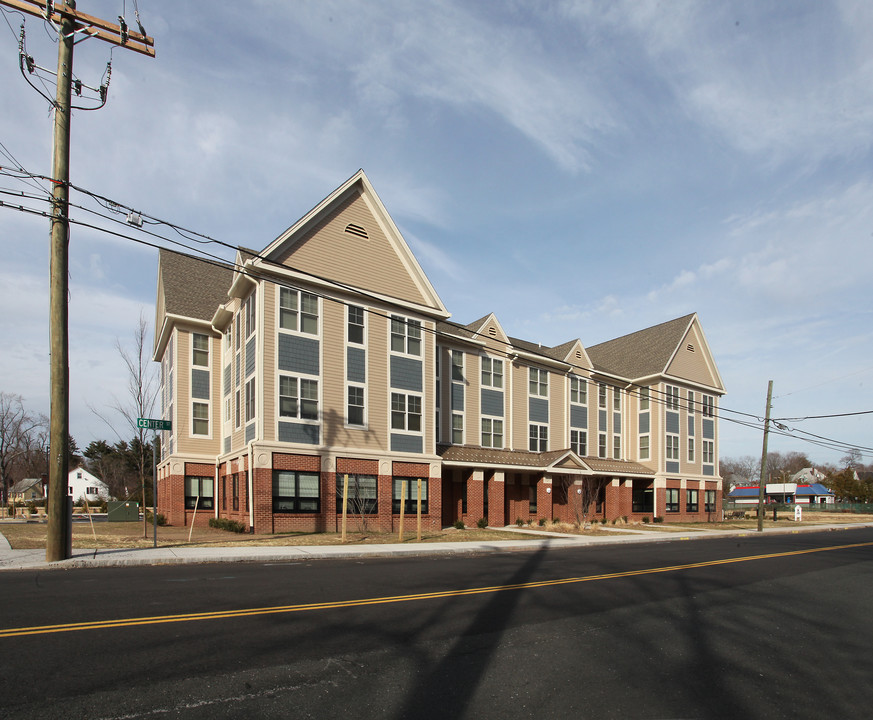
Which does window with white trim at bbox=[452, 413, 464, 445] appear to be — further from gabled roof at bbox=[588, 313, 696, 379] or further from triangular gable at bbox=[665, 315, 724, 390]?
triangular gable at bbox=[665, 315, 724, 390]

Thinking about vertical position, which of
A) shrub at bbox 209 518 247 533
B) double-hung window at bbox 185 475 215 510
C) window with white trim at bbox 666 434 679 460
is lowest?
shrub at bbox 209 518 247 533

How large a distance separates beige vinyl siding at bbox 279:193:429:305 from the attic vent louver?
12cm

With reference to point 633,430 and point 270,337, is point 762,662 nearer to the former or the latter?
point 270,337

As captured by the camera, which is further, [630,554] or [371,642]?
[630,554]

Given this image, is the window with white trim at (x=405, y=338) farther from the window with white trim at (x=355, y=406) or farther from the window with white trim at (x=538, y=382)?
the window with white trim at (x=538, y=382)

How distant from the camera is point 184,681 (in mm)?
5816

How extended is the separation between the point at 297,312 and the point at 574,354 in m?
20.6

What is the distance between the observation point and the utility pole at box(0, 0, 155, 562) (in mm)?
14711

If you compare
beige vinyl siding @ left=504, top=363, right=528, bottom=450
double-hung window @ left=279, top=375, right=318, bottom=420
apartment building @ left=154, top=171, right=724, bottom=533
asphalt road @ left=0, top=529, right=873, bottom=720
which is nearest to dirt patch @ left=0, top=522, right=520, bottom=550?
apartment building @ left=154, top=171, right=724, bottom=533

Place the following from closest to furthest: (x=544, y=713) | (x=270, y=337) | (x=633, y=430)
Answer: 1. (x=544, y=713)
2. (x=270, y=337)
3. (x=633, y=430)

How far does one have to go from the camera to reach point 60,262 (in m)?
15.0

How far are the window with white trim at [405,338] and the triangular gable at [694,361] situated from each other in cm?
2254

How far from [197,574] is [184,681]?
791 centimetres

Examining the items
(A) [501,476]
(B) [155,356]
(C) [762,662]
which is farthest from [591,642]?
(B) [155,356]
